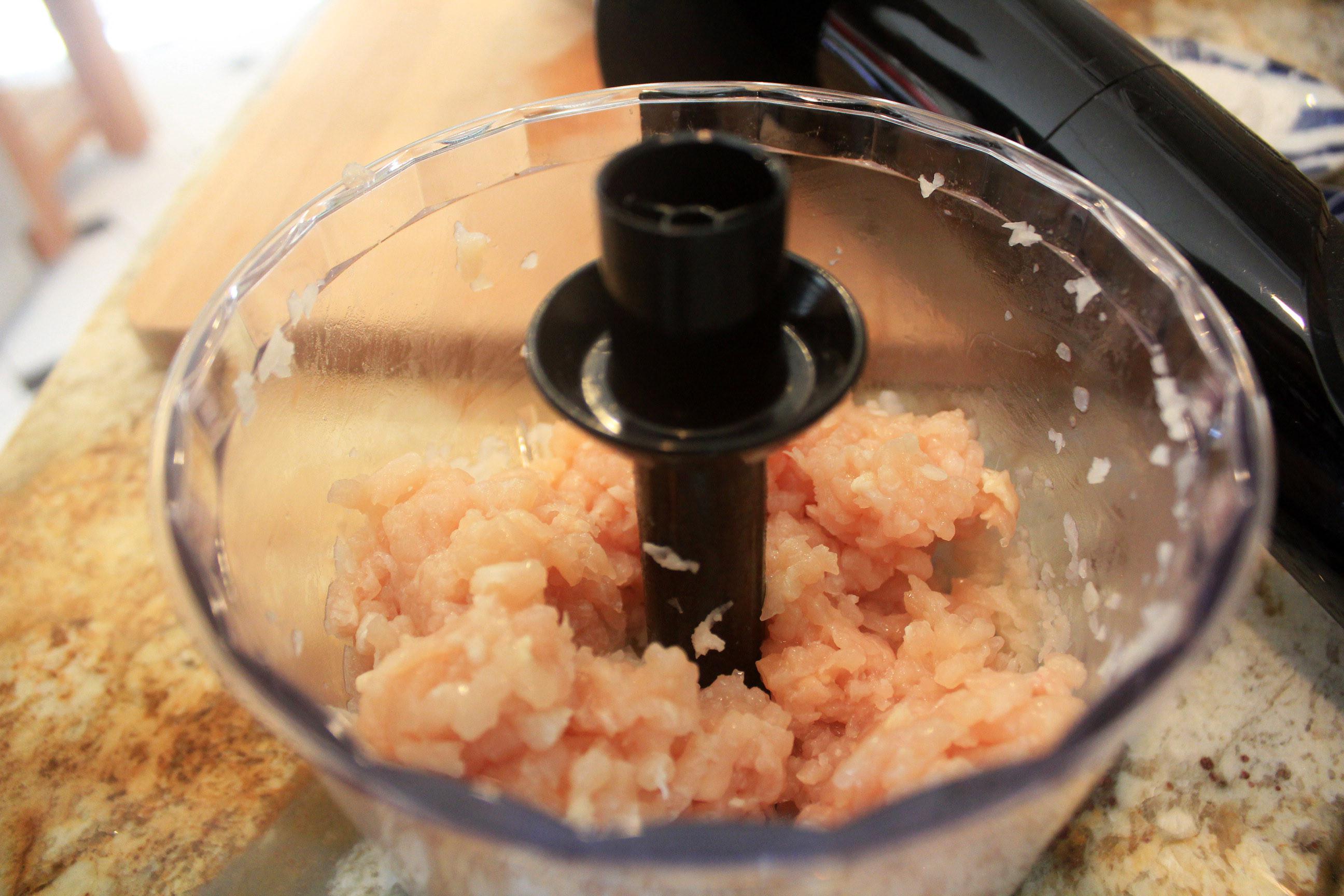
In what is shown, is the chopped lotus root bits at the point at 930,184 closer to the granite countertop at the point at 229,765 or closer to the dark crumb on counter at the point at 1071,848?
the granite countertop at the point at 229,765

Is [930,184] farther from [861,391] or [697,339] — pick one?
[697,339]

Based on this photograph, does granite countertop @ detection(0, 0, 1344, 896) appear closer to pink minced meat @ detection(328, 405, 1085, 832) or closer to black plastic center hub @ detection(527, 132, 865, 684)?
pink minced meat @ detection(328, 405, 1085, 832)

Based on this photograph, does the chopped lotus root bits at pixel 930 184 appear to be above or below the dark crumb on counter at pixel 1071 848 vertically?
above

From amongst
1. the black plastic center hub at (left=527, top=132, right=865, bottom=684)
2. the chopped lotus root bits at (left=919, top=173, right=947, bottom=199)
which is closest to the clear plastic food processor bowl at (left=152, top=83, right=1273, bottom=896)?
the chopped lotus root bits at (left=919, top=173, right=947, bottom=199)

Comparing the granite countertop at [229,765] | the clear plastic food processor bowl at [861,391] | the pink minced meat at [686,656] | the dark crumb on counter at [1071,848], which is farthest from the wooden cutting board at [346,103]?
the dark crumb on counter at [1071,848]

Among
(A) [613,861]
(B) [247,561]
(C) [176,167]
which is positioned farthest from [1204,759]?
(C) [176,167]
